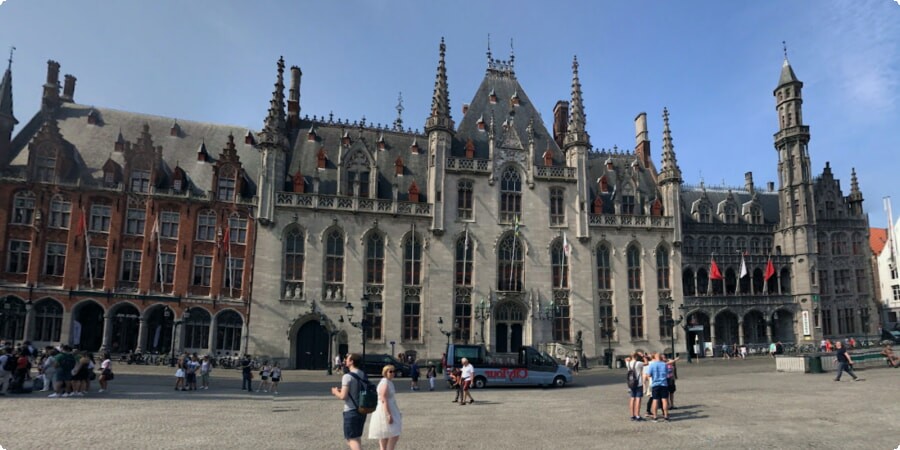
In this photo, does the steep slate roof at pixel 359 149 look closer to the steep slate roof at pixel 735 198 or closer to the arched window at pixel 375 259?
the arched window at pixel 375 259

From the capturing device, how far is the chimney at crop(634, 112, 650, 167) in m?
56.4

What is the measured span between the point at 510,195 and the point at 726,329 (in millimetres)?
25941

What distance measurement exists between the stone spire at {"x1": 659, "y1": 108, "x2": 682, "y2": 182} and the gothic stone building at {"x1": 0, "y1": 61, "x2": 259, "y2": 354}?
120ft

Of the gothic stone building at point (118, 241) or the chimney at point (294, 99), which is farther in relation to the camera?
the chimney at point (294, 99)

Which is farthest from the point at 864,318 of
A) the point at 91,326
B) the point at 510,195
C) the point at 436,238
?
the point at 91,326

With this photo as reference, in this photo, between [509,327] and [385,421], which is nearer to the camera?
[385,421]

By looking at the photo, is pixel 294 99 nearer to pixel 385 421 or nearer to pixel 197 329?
pixel 197 329

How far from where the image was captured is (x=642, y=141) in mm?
57094

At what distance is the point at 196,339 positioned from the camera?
3991 cm

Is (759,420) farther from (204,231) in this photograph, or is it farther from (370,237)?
(204,231)

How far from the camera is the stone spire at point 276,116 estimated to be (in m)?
42.5

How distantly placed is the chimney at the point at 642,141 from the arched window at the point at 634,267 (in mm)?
11588

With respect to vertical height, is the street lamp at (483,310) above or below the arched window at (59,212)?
below

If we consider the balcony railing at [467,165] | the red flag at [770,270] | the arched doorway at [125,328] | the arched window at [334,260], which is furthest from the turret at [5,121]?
the red flag at [770,270]
